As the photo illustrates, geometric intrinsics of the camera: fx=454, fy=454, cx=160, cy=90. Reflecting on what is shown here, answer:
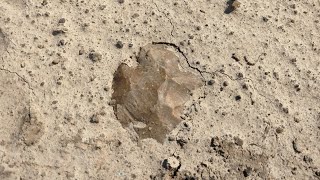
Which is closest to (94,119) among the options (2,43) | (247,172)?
(2,43)

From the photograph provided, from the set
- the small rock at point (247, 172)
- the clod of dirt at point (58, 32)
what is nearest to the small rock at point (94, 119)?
the clod of dirt at point (58, 32)

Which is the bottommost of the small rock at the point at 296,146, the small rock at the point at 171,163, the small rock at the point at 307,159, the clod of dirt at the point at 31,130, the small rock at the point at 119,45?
the clod of dirt at the point at 31,130

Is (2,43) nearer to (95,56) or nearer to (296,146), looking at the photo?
(95,56)

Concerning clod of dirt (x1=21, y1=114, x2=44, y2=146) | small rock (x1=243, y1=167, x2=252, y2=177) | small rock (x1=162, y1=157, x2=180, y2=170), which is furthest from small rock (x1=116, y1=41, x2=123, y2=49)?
small rock (x1=243, y1=167, x2=252, y2=177)

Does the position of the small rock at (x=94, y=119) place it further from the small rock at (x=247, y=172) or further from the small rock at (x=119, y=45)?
the small rock at (x=247, y=172)

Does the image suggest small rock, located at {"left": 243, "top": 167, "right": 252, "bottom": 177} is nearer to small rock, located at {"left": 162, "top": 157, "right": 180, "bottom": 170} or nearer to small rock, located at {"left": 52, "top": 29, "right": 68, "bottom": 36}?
small rock, located at {"left": 162, "top": 157, "right": 180, "bottom": 170}

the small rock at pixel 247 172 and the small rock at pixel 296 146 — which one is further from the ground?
the small rock at pixel 296 146
